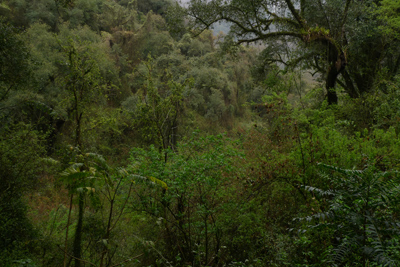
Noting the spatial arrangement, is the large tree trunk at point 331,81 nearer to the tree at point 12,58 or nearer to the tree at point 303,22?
the tree at point 303,22

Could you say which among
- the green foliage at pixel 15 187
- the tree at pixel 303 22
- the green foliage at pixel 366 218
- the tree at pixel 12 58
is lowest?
the green foliage at pixel 15 187

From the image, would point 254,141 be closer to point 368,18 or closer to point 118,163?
point 368,18

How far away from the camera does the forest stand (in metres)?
3.09

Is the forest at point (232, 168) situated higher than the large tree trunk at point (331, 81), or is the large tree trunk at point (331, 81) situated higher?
the large tree trunk at point (331, 81)

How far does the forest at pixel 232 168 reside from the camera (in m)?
3.09

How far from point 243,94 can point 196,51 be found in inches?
258

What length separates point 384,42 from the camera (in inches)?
362

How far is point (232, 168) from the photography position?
5.16 m

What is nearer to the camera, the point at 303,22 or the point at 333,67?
the point at 333,67

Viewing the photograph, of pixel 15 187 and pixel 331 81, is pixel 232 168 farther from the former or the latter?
pixel 331 81

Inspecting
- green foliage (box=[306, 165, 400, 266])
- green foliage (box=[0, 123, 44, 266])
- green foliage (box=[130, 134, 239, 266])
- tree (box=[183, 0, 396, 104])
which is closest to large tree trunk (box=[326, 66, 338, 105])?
tree (box=[183, 0, 396, 104])

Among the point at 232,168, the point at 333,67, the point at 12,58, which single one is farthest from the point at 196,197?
the point at 333,67

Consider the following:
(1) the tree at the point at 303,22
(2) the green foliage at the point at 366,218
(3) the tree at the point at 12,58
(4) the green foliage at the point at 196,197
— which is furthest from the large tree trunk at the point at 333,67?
(3) the tree at the point at 12,58

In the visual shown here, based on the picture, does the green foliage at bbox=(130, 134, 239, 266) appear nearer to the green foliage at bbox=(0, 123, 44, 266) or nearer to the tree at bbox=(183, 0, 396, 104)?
the green foliage at bbox=(0, 123, 44, 266)
